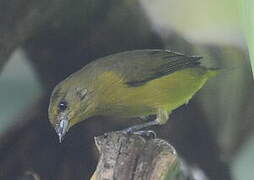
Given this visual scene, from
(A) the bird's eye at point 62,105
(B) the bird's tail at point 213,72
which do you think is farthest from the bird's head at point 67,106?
(B) the bird's tail at point 213,72

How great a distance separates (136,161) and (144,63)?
0.15 meters

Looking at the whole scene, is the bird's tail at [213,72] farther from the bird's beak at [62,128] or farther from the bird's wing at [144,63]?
the bird's beak at [62,128]

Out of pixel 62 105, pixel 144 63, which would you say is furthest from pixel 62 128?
pixel 144 63

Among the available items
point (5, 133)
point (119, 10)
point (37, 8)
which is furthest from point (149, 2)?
point (5, 133)

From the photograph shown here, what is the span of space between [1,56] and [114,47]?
5.5 inches

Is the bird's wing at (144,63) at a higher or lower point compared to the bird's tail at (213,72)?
higher

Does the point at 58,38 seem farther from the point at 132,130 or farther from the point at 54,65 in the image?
the point at 132,130

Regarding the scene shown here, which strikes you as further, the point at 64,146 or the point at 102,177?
the point at 64,146

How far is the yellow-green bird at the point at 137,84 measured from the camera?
0.63 meters

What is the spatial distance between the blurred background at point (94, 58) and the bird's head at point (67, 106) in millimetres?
14

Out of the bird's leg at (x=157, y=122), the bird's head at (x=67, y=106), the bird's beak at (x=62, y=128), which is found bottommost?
the bird's leg at (x=157, y=122)

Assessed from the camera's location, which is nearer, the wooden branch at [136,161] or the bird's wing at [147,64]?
the wooden branch at [136,161]

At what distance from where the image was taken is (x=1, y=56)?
629 millimetres

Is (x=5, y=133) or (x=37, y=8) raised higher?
(x=37, y=8)
